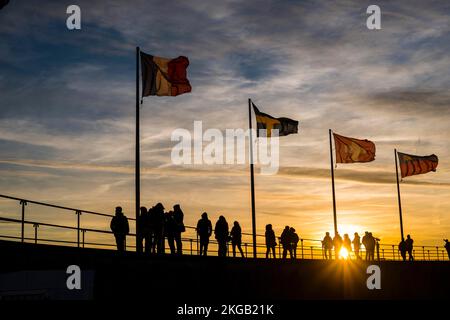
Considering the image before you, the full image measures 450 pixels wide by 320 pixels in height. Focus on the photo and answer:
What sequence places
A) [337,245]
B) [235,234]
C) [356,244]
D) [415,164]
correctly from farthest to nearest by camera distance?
[415,164] → [356,244] → [337,245] → [235,234]

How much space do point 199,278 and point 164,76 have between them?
26.0 feet

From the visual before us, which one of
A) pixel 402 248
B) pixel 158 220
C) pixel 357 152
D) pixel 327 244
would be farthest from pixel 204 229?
pixel 402 248

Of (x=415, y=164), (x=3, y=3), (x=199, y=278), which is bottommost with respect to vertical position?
(x=199, y=278)

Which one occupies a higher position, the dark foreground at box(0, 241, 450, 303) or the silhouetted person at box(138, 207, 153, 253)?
the silhouetted person at box(138, 207, 153, 253)

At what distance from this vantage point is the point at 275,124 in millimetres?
37094

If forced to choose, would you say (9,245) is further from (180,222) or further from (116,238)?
(180,222)

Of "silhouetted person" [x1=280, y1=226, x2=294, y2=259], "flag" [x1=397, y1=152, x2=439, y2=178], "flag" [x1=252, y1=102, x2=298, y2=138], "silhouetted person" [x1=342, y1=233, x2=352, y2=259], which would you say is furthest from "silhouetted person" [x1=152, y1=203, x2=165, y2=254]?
"flag" [x1=397, y1=152, x2=439, y2=178]

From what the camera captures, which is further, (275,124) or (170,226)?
(275,124)

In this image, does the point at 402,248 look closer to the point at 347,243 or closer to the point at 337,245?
the point at 347,243

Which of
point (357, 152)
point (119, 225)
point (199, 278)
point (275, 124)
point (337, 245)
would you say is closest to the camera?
point (119, 225)

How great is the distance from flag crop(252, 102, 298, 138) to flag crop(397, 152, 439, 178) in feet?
51.5

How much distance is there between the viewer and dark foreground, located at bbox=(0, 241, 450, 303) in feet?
76.8

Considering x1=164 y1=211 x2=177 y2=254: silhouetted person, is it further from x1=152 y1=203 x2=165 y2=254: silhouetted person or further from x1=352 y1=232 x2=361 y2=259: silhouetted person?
x1=352 y1=232 x2=361 y2=259: silhouetted person
